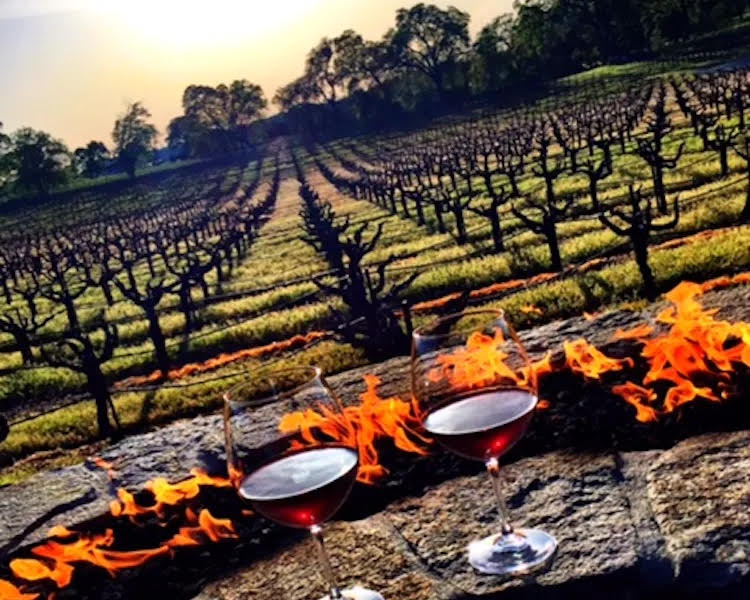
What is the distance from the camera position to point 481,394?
5.95 feet

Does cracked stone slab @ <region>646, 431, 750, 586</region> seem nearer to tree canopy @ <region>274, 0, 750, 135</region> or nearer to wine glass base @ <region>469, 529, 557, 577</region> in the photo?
wine glass base @ <region>469, 529, 557, 577</region>

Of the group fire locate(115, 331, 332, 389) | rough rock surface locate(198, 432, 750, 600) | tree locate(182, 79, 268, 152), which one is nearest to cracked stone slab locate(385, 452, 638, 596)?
rough rock surface locate(198, 432, 750, 600)

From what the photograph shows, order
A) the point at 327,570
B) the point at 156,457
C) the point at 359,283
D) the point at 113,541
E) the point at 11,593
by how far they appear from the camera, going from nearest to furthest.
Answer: the point at 327,570 → the point at 11,593 → the point at 113,541 → the point at 156,457 → the point at 359,283

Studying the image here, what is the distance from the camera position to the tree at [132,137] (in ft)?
397

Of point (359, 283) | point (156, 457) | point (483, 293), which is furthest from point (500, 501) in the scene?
point (483, 293)

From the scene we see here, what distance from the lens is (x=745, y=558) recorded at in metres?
1.45

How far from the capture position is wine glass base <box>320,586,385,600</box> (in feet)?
5.58

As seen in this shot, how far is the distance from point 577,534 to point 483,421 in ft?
0.94

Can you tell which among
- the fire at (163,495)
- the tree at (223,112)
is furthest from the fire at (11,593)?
the tree at (223,112)

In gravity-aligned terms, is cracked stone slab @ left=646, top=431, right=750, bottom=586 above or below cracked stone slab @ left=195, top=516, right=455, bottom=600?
above

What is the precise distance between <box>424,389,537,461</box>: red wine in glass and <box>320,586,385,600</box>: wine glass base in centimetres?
32

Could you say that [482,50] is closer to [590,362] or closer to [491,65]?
[491,65]

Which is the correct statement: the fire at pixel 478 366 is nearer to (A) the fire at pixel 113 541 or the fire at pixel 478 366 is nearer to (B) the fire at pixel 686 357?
(B) the fire at pixel 686 357

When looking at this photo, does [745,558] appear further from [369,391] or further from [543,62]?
[543,62]
